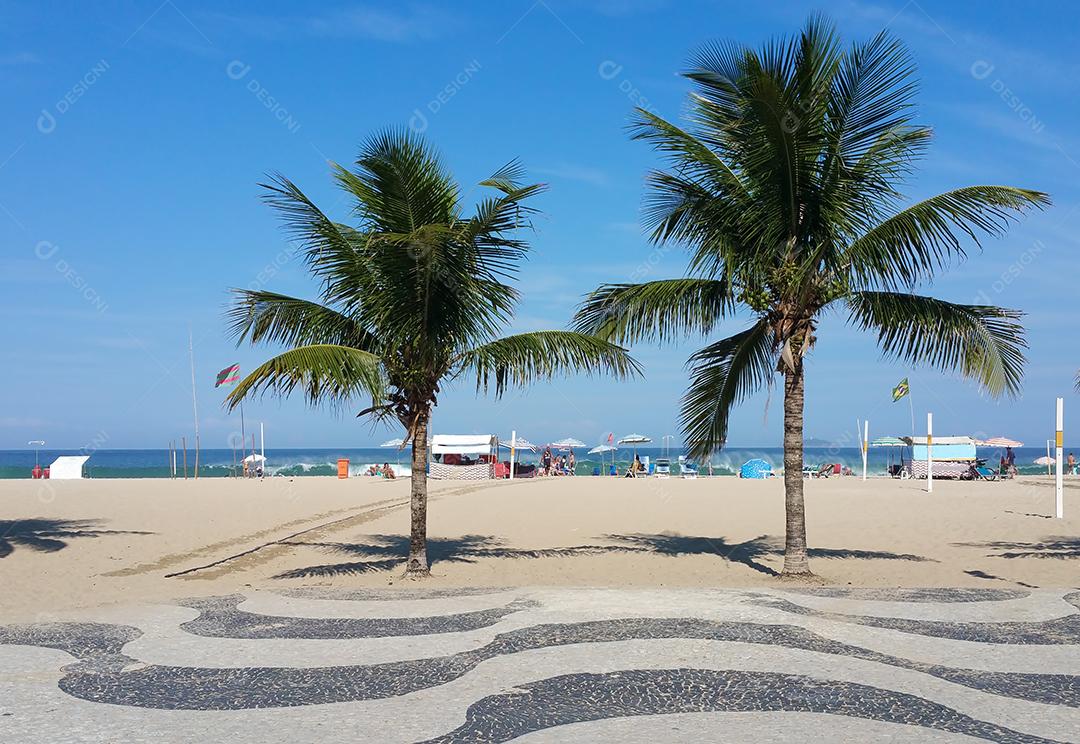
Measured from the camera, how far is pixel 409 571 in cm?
1248

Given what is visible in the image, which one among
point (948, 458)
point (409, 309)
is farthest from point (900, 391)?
point (409, 309)

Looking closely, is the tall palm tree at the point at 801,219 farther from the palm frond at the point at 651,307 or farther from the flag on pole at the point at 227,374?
the flag on pole at the point at 227,374

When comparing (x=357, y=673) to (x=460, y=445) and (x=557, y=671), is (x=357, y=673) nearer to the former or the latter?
(x=557, y=671)

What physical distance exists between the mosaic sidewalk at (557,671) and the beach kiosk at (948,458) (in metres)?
35.1

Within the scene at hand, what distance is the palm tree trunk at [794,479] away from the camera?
12000 millimetres

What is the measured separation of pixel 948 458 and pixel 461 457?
76.6ft

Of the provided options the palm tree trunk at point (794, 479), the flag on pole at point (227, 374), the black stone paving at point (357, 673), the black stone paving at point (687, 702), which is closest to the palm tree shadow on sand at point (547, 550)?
the palm tree trunk at point (794, 479)

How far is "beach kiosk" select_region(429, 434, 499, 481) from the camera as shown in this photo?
43.9 m

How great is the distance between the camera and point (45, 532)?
18.0 meters

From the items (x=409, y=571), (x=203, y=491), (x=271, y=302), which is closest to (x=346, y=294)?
(x=271, y=302)

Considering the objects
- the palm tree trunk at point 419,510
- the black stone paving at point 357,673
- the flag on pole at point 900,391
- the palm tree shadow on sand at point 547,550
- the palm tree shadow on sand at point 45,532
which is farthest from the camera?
the flag on pole at point 900,391

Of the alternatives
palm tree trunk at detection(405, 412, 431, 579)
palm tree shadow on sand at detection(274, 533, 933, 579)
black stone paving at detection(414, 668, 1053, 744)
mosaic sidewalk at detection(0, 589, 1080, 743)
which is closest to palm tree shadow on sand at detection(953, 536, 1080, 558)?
palm tree shadow on sand at detection(274, 533, 933, 579)

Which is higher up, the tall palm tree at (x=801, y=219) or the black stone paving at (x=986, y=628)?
the tall palm tree at (x=801, y=219)

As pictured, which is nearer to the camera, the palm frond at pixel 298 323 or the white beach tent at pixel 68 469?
the palm frond at pixel 298 323
